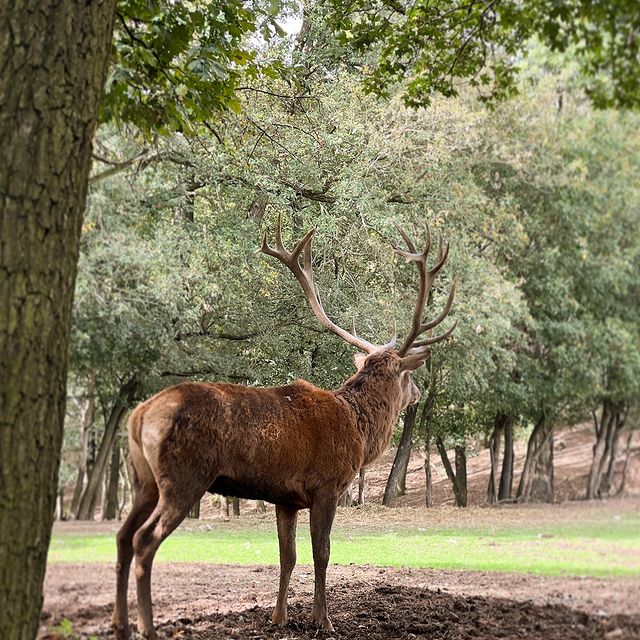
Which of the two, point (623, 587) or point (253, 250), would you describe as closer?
point (623, 587)

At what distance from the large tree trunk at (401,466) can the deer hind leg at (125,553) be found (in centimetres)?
265

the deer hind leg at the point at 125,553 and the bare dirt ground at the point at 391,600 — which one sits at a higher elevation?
the deer hind leg at the point at 125,553

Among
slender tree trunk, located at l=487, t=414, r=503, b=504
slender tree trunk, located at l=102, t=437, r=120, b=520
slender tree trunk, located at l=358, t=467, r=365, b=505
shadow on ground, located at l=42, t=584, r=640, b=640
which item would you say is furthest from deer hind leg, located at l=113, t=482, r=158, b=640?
slender tree trunk, located at l=487, t=414, r=503, b=504

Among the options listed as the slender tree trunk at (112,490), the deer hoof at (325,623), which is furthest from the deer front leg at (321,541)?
the slender tree trunk at (112,490)

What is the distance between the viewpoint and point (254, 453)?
127 inches

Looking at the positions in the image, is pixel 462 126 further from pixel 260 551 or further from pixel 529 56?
pixel 260 551

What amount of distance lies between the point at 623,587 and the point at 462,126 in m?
4.23

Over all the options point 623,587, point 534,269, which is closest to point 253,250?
point 534,269

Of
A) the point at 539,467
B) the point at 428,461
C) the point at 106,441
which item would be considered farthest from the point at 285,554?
the point at 539,467

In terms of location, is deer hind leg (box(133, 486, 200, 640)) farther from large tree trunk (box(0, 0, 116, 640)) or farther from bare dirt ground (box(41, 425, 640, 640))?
large tree trunk (box(0, 0, 116, 640))

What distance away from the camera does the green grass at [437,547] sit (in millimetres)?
3492

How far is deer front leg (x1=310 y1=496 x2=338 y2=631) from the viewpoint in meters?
3.46

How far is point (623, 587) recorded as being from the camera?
3240 mm

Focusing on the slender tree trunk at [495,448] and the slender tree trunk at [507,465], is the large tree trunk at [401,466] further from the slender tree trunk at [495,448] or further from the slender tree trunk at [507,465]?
the slender tree trunk at [495,448]
